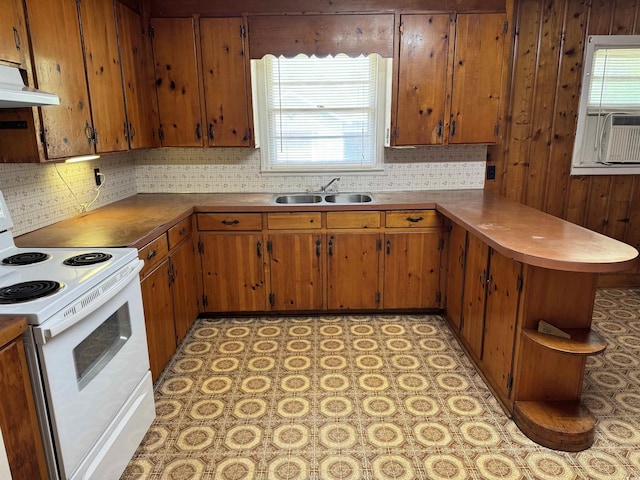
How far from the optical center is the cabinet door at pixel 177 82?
3.29 meters

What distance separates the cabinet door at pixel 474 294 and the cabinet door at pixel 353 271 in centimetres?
72

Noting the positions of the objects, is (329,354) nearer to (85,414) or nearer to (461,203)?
(461,203)

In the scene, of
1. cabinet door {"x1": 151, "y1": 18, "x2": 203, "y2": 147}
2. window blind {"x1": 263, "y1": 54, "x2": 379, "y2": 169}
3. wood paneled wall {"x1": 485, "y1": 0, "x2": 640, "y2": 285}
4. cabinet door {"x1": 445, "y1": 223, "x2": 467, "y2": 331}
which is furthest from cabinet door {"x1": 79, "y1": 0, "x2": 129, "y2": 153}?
wood paneled wall {"x1": 485, "y1": 0, "x2": 640, "y2": 285}

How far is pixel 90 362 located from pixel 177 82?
7.84ft

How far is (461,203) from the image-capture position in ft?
10.6

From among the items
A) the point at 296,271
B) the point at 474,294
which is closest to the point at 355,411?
the point at 474,294

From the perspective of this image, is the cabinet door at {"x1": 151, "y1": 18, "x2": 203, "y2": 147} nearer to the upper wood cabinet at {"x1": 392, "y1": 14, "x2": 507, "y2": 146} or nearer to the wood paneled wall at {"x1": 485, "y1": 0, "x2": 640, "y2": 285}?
the upper wood cabinet at {"x1": 392, "y1": 14, "x2": 507, "y2": 146}

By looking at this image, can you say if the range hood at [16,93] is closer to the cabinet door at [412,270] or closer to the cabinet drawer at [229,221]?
the cabinet drawer at [229,221]

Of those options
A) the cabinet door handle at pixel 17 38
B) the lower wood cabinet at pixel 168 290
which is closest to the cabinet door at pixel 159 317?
the lower wood cabinet at pixel 168 290

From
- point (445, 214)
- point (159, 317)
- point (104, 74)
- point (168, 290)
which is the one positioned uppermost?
point (104, 74)

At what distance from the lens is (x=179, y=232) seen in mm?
2967

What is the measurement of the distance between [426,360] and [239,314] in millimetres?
1498

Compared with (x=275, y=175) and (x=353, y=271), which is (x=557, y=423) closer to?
(x=353, y=271)

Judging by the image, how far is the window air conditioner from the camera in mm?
3725
